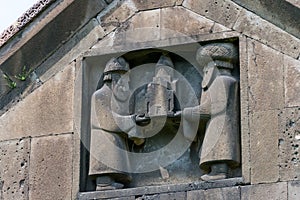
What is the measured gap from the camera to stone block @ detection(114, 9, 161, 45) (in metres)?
10.2

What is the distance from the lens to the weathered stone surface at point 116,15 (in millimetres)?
10312

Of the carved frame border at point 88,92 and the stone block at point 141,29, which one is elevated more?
the stone block at point 141,29

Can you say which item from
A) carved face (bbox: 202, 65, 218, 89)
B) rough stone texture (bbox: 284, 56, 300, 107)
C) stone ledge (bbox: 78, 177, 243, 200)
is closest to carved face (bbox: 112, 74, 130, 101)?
carved face (bbox: 202, 65, 218, 89)

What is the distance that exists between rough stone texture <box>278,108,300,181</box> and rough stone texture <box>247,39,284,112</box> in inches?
Result: 3.9

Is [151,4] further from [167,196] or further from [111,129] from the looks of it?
[167,196]

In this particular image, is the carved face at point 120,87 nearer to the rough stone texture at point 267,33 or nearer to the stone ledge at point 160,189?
the stone ledge at point 160,189

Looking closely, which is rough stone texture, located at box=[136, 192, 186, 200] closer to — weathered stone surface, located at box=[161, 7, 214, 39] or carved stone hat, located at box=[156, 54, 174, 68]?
carved stone hat, located at box=[156, 54, 174, 68]

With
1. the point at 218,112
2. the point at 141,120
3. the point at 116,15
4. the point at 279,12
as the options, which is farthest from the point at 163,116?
the point at 279,12

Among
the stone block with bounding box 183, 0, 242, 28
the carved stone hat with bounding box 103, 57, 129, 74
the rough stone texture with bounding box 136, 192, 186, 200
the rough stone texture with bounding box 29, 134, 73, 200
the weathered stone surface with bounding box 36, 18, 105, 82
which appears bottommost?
the rough stone texture with bounding box 136, 192, 186, 200

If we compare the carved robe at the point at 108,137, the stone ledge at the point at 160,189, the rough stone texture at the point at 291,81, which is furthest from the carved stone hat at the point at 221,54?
the stone ledge at the point at 160,189

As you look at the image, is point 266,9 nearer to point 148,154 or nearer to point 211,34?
point 211,34

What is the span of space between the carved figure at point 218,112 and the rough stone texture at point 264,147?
0.45ft

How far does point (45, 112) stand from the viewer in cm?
1030

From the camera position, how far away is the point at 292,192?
935 cm
